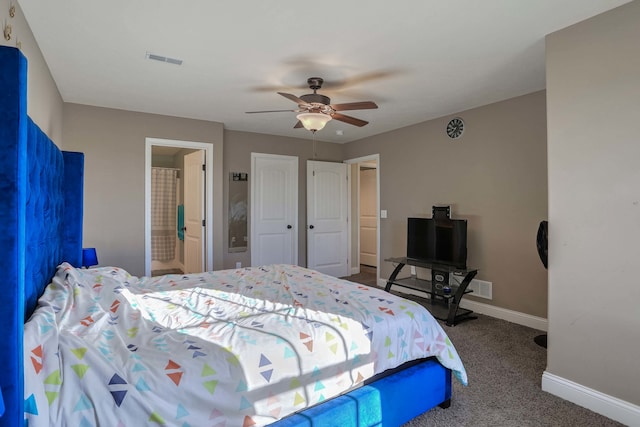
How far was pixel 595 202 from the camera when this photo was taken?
2.12 metres

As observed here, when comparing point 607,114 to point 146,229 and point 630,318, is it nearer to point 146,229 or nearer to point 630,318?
point 630,318

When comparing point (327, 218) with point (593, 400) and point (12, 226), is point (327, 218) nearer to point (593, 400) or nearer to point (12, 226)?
point (593, 400)

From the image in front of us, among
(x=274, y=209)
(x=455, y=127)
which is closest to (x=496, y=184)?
(x=455, y=127)

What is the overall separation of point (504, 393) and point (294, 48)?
2978 mm

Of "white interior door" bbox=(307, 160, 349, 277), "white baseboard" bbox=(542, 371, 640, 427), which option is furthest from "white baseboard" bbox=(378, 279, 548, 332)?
"white interior door" bbox=(307, 160, 349, 277)

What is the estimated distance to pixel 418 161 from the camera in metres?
4.84

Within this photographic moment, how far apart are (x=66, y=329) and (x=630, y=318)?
301 cm

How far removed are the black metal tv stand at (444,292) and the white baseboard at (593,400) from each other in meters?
1.35

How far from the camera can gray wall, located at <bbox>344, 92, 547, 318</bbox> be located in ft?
11.7

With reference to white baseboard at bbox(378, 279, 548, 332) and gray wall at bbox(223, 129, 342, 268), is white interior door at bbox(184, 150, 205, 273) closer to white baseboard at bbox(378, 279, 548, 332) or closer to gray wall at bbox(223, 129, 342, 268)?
gray wall at bbox(223, 129, 342, 268)

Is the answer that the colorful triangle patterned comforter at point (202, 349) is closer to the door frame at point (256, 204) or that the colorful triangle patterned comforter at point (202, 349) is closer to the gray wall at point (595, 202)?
the gray wall at point (595, 202)

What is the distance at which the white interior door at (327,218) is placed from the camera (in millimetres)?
5859

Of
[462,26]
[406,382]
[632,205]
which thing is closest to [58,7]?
[462,26]

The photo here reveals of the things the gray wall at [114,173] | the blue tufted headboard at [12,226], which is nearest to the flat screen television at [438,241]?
the gray wall at [114,173]
